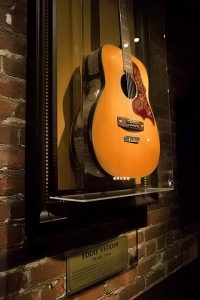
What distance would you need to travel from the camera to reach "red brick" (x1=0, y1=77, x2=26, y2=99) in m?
1.03

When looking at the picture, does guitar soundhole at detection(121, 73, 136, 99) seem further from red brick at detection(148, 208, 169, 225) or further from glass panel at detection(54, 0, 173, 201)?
red brick at detection(148, 208, 169, 225)

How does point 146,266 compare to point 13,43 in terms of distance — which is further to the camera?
point 146,266

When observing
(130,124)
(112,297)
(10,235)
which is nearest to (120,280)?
(112,297)

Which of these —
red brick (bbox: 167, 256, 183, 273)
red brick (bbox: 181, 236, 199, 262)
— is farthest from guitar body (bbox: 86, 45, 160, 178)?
red brick (bbox: 181, 236, 199, 262)

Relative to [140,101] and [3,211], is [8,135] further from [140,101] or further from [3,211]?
[140,101]

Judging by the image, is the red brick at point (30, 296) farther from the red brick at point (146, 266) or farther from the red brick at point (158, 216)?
the red brick at point (158, 216)

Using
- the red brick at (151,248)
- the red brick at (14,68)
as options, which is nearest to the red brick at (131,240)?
the red brick at (151,248)

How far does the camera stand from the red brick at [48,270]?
1070mm

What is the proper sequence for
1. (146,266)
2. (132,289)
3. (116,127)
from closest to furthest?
(116,127)
(132,289)
(146,266)

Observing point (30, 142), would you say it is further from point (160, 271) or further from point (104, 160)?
point (160, 271)

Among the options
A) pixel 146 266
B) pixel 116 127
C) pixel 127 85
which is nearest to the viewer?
pixel 116 127

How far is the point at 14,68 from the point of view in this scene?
42.1 inches

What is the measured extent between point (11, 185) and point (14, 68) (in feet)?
1.36

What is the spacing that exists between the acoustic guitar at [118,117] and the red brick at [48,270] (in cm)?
41
